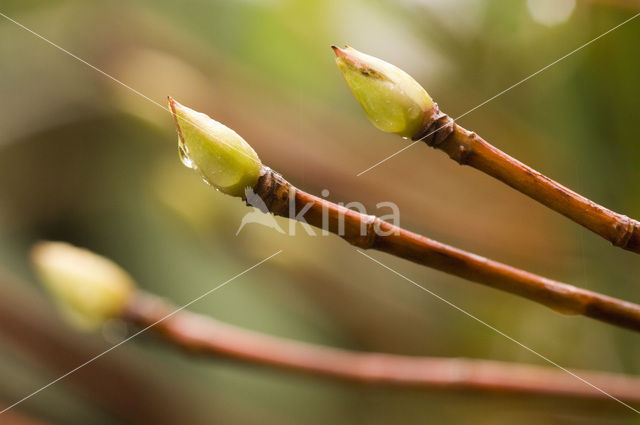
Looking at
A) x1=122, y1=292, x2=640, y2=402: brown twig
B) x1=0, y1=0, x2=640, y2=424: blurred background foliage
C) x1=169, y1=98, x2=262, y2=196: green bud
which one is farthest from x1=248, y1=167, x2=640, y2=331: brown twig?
x1=0, y1=0, x2=640, y2=424: blurred background foliage

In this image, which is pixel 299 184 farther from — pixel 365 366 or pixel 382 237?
pixel 382 237

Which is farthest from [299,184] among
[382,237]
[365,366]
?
[382,237]

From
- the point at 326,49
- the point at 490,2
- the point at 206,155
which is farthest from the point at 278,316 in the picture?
the point at 206,155

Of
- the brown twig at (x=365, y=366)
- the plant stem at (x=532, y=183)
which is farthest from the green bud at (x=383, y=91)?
the brown twig at (x=365, y=366)

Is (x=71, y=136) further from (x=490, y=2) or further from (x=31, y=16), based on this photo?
(x=490, y=2)

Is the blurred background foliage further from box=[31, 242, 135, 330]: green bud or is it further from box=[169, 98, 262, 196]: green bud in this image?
box=[169, 98, 262, 196]: green bud

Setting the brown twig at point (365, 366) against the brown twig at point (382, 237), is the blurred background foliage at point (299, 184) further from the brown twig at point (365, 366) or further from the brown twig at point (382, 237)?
the brown twig at point (382, 237)
